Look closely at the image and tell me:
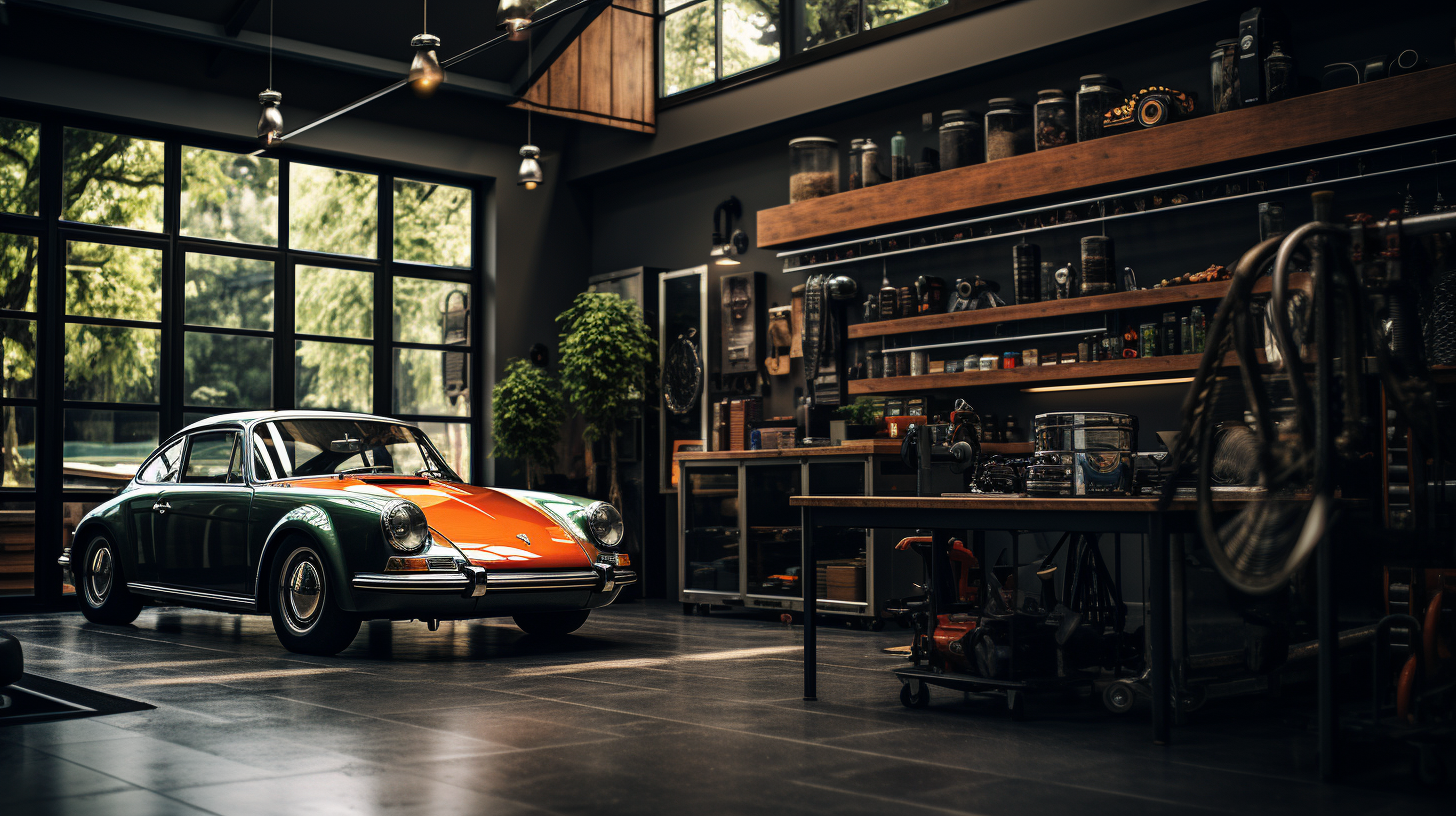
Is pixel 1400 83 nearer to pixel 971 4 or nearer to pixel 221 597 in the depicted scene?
pixel 971 4

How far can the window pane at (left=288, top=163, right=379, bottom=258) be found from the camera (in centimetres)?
982

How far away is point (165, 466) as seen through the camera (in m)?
7.08

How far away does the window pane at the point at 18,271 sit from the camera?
854cm

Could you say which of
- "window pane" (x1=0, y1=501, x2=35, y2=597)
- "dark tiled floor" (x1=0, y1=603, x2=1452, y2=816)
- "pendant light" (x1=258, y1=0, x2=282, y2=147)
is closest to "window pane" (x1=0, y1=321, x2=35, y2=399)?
"window pane" (x1=0, y1=501, x2=35, y2=597)

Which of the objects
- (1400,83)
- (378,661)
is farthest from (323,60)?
(1400,83)

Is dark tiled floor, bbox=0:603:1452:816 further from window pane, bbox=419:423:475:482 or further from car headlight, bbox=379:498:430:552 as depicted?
window pane, bbox=419:423:475:482

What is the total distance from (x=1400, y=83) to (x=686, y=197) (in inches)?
221

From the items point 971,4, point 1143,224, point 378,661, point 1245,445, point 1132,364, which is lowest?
point 378,661

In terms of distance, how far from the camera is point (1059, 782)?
2.98m

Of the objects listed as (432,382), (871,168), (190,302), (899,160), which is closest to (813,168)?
(871,168)

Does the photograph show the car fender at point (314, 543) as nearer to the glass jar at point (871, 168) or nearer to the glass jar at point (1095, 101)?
the glass jar at point (871, 168)

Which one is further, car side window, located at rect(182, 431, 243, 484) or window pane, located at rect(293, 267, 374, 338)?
window pane, located at rect(293, 267, 374, 338)

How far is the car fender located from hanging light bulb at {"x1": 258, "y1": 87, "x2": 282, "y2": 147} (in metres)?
2.83

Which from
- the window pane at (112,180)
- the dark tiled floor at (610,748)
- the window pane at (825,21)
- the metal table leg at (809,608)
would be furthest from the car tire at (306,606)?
the window pane at (825,21)
